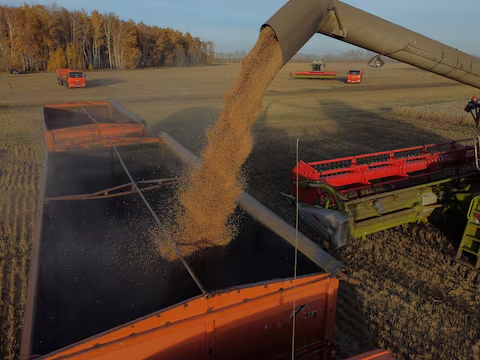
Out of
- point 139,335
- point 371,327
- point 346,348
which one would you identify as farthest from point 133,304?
point 371,327

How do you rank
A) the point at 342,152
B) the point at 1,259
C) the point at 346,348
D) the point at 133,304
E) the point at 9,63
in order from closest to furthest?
the point at 133,304
the point at 346,348
the point at 1,259
the point at 342,152
the point at 9,63

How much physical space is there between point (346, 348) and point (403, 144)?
8025mm

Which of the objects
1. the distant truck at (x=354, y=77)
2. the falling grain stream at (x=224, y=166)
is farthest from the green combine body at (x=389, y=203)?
the distant truck at (x=354, y=77)

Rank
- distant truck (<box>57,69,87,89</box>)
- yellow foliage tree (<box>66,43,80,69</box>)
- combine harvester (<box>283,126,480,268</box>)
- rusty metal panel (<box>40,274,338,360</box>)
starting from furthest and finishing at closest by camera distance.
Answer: yellow foliage tree (<box>66,43,80,69</box>) → distant truck (<box>57,69,87,89</box>) → combine harvester (<box>283,126,480,268</box>) → rusty metal panel (<box>40,274,338,360</box>)

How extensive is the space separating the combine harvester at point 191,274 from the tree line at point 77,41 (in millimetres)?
44176

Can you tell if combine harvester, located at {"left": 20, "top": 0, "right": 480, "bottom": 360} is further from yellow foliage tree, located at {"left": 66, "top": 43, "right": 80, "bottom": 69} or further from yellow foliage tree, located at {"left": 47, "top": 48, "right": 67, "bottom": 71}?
yellow foliage tree, located at {"left": 66, "top": 43, "right": 80, "bottom": 69}

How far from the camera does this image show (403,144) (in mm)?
9953

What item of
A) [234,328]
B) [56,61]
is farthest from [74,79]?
[234,328]

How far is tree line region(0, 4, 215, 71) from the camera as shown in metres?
40.7

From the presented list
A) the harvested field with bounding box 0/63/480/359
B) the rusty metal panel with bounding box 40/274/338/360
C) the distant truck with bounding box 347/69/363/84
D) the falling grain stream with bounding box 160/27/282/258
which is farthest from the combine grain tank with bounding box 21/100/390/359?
the distant truck with bounding box 347/69/363/84

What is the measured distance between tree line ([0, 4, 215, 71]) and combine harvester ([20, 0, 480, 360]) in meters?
44.2

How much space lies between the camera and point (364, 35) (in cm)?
315

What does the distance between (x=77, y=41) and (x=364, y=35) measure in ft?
172

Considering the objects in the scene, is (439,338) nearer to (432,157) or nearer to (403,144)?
(432,157)
